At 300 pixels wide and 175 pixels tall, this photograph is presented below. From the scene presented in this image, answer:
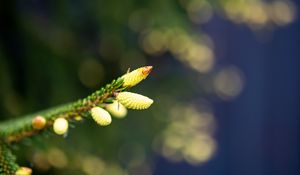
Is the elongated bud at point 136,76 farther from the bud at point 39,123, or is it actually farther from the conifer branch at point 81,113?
the bud at point 39,123

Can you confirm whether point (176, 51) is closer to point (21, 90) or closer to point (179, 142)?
point (179, 142)

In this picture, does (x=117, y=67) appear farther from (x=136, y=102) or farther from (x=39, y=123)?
(x=136, y=102)

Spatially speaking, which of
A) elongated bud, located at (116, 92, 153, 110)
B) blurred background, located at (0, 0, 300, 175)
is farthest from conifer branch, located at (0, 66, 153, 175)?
blurred background, located at (0, 0, 300, 175)

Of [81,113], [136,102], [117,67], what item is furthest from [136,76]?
[117,67]


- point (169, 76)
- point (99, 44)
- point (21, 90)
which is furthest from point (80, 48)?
point (169, 76)

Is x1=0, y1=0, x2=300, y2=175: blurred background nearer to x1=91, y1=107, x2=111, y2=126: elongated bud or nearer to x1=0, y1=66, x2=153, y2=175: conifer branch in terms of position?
x1=0, y1=66, x2=153, y2=175: conifer branch
